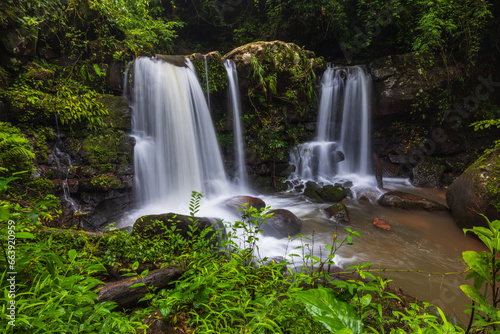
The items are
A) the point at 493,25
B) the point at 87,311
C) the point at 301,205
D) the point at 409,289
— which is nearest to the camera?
the point at 87,311

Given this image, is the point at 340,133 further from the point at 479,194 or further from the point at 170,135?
the point at 170,135

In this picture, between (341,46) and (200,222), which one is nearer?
(200,222)

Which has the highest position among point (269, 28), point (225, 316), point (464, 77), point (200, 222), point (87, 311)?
point (269, 28)

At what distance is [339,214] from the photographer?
6.06 meters

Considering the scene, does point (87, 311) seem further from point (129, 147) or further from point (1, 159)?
point (129, 147)

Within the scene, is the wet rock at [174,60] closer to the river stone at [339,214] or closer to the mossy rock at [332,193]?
the mossy rock at [332,193]

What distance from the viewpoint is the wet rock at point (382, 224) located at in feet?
18.4

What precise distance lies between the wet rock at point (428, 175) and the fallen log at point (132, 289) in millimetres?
9868

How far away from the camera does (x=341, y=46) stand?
989cm

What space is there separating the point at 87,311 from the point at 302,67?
359 inches

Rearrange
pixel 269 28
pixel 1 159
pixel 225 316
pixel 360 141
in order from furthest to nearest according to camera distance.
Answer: pixel 269 28 → pixel 360 141 → pixel 1 159 → pixel 225 316

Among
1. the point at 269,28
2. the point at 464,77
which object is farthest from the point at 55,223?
the point at 464,77

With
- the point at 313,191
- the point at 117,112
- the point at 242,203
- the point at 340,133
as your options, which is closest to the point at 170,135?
the point at 117,112

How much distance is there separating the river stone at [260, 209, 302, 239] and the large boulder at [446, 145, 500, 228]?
3.60m
